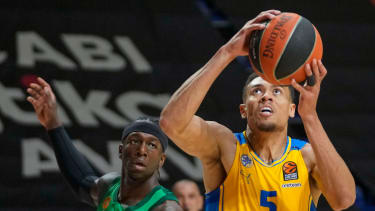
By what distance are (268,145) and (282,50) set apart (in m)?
0.66

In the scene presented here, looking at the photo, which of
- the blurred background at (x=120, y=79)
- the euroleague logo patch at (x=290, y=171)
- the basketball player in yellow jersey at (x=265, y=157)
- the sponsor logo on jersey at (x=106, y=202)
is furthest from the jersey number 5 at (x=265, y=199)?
the blurred background at (x=120, y=79)

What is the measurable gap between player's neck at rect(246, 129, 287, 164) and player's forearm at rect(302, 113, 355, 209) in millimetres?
362

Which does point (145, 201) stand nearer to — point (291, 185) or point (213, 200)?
point (213, 200)

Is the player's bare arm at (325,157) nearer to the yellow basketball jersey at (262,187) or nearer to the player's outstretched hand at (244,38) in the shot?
the yellow basketball jersey at (262,187)

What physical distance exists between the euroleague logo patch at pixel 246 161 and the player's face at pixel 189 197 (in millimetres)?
2073

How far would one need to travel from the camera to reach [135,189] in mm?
3252

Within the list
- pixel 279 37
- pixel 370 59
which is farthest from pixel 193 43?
pixel 279 37

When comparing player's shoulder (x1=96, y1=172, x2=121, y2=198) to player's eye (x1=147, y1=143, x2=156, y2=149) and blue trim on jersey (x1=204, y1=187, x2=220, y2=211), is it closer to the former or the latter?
player's eye (x1=147, y1=143, x2=156, y2=149)

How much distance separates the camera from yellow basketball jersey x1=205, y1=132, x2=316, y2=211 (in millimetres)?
3148

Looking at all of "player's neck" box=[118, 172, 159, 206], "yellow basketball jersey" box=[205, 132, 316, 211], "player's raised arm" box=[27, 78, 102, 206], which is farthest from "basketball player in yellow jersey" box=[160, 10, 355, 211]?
"player's raised arm" box=[27, 78, 102, 206]

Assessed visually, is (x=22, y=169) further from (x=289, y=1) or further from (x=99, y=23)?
(x=289, y=1)

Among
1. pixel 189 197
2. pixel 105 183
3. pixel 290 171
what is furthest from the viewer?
pixel 189 197

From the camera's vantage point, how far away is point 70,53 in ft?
18.5

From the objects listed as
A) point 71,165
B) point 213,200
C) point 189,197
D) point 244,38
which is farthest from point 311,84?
point 189,197
